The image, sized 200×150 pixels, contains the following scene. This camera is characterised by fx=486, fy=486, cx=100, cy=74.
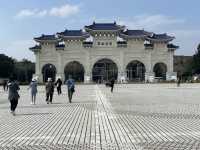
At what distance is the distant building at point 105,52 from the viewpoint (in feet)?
335

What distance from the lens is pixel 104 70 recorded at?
105m

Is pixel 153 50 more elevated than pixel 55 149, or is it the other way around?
pixel 153 50

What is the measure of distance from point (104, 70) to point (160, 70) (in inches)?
701

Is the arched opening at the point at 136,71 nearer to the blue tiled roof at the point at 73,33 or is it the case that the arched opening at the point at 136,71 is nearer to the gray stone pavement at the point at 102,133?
the blue tiled roof at the point at 73,33

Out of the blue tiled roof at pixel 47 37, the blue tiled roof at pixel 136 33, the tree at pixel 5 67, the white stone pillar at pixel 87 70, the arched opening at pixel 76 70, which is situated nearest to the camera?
the white stone pillar at pixel 87 70

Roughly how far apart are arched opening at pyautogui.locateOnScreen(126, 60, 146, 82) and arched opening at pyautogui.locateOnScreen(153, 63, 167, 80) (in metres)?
3.13

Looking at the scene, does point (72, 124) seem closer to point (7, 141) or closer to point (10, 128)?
point (10, 128)

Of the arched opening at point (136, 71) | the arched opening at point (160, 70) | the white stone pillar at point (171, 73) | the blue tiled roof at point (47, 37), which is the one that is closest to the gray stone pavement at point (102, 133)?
the white stone pillar at point (171, 73)

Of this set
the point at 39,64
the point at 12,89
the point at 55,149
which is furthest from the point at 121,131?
the point at 39,64

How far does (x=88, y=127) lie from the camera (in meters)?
13.9

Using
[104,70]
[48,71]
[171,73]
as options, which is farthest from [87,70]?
[171,73]

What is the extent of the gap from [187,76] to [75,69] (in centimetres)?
2944

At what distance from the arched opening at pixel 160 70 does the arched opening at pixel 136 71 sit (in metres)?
3.13

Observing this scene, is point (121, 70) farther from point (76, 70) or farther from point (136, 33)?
point (76, 70)
